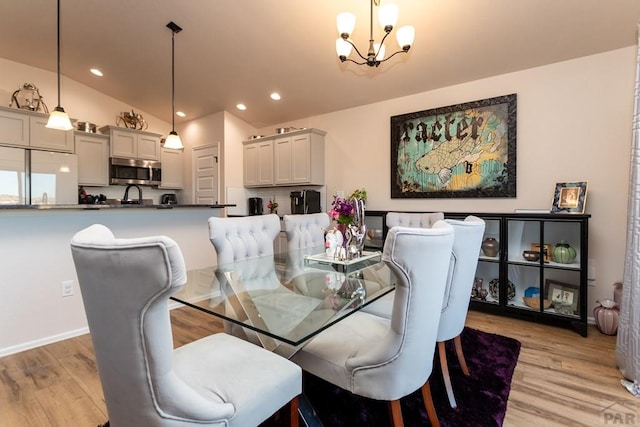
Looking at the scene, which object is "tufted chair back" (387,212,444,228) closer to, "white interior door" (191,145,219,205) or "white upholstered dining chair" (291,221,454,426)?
"white upholstered dining chair" (291,221,454,426)

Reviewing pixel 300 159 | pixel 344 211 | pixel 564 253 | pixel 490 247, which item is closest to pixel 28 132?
pixel 300 159

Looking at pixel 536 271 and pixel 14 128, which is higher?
pixel 14 128

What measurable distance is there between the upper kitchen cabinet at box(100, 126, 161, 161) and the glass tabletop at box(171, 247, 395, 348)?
3958 mm

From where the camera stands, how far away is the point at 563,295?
279cm

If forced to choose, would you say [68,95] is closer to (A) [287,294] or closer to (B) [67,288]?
(B) [67,288]

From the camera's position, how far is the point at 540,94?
2.98 m

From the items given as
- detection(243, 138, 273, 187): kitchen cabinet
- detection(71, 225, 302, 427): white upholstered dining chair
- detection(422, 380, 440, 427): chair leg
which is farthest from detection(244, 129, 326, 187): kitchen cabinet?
detection(71, 225, 302, 427): white upholstered dining chair

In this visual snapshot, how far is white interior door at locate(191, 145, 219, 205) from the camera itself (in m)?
5.09

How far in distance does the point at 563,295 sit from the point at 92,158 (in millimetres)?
6174

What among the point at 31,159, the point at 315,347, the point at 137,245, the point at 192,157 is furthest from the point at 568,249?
the point at 31,159

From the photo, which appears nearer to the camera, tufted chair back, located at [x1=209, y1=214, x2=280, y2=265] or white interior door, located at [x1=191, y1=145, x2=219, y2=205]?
tufted chair back, located at [x1=209, y1=214, x2=280, y2=265]

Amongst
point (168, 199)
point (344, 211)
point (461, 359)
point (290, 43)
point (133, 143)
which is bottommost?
point (461, 359)

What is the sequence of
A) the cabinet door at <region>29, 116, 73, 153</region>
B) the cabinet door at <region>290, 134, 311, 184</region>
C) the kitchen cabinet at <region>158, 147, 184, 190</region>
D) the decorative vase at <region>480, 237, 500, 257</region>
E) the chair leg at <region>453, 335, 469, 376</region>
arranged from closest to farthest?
the chair leg at <region>453, 335, 469, 376</region> → the decorative vase at <region>480, 237, 500, 257</region> → the cabinet door at <region>29, 116, 73, 153</region> → the cabinet door at <region>290, 134, 311, 184</region> → the kitchen cabinet at <region>158, 147, 184, 190</region>

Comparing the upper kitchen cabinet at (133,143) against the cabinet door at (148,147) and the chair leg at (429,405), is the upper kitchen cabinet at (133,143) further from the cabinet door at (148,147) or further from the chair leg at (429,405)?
the chair leg at (429,405)
